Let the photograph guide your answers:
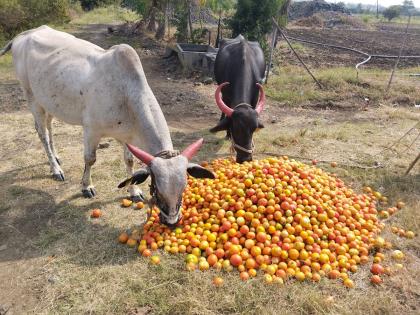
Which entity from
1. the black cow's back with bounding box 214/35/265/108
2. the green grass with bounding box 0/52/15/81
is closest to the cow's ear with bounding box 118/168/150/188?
the black cow's back with bounding box 214/35/265/108

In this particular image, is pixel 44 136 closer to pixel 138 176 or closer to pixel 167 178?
pixel 138 176

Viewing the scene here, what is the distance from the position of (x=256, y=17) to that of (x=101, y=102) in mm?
11345

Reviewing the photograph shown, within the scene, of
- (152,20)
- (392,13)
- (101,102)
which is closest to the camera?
(101,102)

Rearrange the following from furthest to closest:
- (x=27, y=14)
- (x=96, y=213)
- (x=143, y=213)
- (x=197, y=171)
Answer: (x=27, y=14) → (x=143, y=213) → (x=96, y=213) → (x=197, y=171)

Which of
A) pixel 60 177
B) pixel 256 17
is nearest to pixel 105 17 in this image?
pixel 256 17

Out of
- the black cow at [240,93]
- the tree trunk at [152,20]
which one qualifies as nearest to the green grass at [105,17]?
the tree trunk at [152,20]

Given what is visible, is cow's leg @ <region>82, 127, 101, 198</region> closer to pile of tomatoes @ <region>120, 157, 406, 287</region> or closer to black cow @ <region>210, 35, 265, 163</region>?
pile of tomatoes @ <region>120, 157, 406, 287</region>

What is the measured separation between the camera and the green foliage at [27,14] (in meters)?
17.9

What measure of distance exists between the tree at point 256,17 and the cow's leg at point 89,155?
10670 mm

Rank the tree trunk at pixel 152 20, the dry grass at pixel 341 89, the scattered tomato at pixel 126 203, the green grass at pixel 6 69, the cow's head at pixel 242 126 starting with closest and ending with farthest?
the scattered tomato at pixel 126 203 < the cow's head at pixel 242 126 < the dry grass at pixel 341 89 < the green grass at pixel 6 69 < the tree trunk at pixel 152 20

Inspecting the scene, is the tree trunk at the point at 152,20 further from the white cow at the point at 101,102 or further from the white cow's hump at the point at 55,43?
the white cow at the point at 101,102

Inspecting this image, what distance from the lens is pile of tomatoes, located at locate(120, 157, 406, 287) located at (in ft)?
13.5

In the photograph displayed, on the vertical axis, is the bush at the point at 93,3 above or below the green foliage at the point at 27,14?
below

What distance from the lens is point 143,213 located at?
5.22 meters
